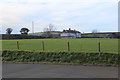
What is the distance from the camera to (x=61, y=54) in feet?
49.5

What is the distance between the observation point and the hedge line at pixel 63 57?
1312 centimetres

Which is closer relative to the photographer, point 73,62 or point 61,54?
point 73,62

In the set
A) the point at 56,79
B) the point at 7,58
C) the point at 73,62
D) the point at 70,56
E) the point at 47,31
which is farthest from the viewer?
the point at 47,31

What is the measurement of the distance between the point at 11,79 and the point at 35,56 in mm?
7251

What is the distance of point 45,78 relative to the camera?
8.11m

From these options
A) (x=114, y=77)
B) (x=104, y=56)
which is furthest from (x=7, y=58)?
(x=114, y=77)

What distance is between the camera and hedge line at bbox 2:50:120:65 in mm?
13118

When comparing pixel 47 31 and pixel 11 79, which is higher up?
pixel 47 31

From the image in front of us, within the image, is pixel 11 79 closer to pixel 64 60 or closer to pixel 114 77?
pixel 114 77

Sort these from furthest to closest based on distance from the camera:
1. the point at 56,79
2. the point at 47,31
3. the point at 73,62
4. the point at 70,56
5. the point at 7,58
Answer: the point at 47,31, the point at 7,58, the point at 70,56, the point at 73,62, the point at 56,79

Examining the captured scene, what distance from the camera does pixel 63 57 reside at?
47.5 ft

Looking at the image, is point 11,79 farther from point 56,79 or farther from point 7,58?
point 7,58

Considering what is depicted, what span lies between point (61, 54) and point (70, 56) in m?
0.99

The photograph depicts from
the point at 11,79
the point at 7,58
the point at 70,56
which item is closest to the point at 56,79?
the point at 11,79
